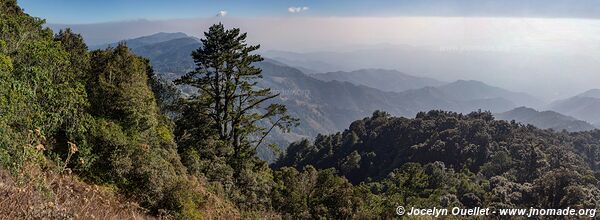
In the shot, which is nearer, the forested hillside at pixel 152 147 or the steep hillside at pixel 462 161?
the forested hillside at pixel 152 147

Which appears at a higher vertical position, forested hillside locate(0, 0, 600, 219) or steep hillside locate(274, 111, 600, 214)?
forested hillside locate(0, 0, 600, 219)

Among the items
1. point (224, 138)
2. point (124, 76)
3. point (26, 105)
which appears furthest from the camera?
point (224, 138)

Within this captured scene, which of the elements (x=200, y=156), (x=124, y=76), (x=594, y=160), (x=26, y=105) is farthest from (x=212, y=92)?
(x=594, y=160)

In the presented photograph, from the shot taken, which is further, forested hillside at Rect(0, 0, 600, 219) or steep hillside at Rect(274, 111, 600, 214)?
steep hillside at Rect(274, 111, 600, 214)

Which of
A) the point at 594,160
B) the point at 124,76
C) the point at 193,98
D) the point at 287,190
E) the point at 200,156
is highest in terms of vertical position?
the point at 124,76

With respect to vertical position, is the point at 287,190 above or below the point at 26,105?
below

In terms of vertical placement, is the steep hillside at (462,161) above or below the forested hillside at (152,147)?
below

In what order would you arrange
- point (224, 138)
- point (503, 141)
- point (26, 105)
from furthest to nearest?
1. point (503, 141)
2. point (224, 138)
3. point (26, 105)

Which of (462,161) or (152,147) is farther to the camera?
(462,161)

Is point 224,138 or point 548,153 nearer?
point 224,138

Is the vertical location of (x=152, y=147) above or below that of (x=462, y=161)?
above

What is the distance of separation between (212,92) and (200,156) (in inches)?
176

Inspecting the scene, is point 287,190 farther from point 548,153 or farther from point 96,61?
point 548,153

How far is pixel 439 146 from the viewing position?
82.0 m
